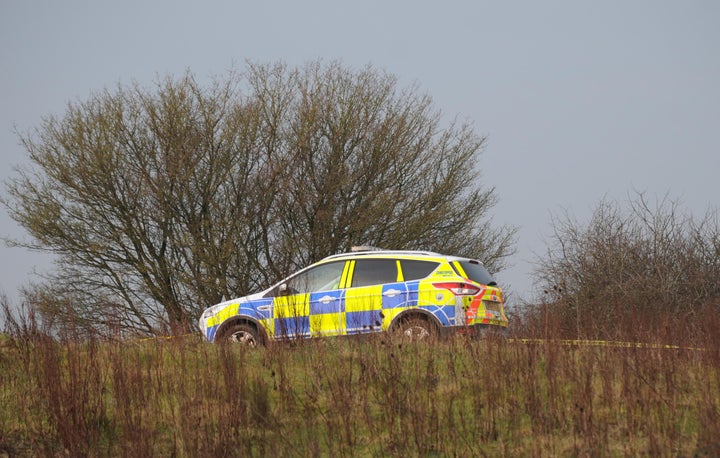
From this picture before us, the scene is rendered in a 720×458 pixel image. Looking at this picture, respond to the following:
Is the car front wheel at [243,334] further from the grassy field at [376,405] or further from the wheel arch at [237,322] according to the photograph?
the grassy field at [376,405]

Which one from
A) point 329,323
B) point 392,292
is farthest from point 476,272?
point 329,323

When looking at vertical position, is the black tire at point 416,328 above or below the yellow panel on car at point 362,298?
below

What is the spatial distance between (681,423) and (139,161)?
2238cm

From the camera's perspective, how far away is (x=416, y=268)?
1398 cm

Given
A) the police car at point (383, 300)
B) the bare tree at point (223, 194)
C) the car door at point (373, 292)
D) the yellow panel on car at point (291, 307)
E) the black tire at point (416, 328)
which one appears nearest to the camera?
the yellow panel on car at point (291, 307)

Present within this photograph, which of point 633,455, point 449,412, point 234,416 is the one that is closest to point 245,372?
point 234,416

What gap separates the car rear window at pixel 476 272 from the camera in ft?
45.6

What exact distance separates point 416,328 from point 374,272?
1.13m

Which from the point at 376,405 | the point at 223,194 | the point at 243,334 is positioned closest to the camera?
the point at 376,405

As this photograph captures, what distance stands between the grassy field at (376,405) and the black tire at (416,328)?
108cm

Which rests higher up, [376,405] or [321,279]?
[321,279]

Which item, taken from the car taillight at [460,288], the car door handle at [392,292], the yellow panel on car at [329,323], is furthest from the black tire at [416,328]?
the yellow panel on car at [329,323]

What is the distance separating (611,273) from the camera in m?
25.9

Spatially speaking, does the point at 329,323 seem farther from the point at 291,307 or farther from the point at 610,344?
the point at 610,344
